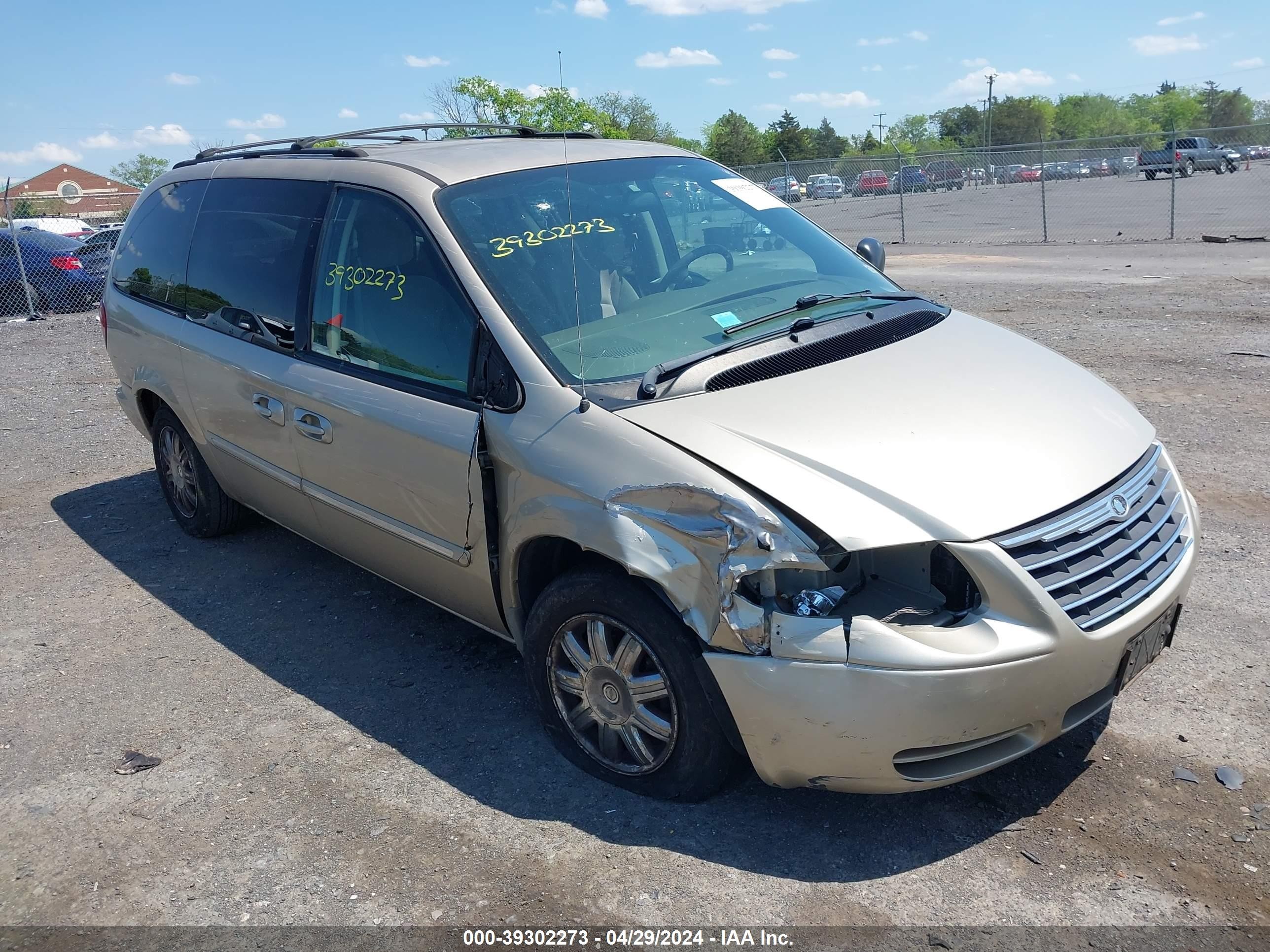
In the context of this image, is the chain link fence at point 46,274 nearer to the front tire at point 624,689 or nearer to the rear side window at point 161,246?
the rear side window at point 161,246

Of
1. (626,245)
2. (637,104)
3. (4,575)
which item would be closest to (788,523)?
(626,245)

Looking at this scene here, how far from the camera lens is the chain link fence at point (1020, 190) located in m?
23.3

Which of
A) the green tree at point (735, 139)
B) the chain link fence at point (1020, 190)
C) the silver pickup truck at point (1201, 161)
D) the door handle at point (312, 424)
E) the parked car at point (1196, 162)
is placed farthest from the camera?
the green tree at point (735, 139)

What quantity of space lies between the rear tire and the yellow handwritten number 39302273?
1.79 meters

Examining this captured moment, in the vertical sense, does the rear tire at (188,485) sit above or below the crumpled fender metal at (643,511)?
below

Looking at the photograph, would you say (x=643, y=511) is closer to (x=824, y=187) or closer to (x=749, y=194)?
(x=749, y=194)

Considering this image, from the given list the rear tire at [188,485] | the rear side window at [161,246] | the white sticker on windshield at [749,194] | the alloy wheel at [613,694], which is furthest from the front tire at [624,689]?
the rear side window at [161,246]

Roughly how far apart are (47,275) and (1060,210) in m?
22.8

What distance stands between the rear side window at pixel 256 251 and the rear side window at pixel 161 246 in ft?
0.39

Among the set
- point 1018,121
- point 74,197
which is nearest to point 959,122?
point 1018,121

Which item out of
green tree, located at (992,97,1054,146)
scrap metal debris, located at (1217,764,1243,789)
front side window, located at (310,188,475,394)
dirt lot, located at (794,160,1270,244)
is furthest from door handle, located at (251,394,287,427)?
green tree, located at (992,97,1054,146)

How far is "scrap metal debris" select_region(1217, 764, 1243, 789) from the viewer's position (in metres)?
3.18

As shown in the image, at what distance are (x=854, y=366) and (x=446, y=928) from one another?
2.11 metres

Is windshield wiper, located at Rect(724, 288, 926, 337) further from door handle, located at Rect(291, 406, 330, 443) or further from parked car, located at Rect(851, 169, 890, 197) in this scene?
parked car, located at Rect(851, 169, 890, 197)
